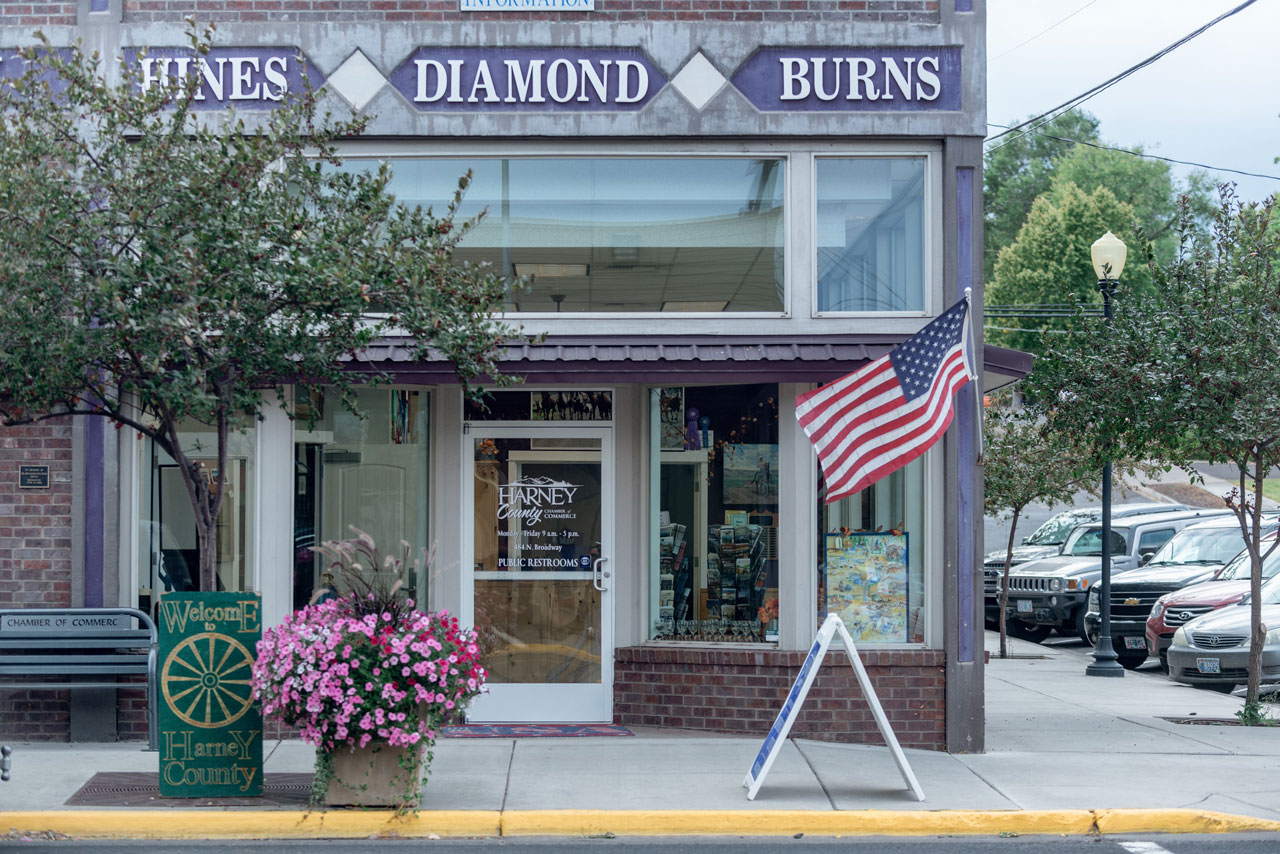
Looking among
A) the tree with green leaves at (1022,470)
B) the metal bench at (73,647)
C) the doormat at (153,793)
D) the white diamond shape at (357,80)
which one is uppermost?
the white diamond shape at (357,80)

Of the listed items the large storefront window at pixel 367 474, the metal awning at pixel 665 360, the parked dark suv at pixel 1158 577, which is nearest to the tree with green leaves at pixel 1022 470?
the parked dark suv at pixel 1158 577

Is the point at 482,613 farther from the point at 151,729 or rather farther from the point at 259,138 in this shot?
the point at 259,138

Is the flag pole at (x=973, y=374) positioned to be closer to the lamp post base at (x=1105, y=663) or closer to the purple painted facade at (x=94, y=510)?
the purple painted facade at (x=94, y=510)

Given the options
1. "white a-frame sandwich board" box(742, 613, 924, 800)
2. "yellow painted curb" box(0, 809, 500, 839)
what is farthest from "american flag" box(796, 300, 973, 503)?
"yellow painted curb" box(0, 809, 500, 839)

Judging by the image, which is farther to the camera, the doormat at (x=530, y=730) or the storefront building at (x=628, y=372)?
the doormat at (x=530, y=730)

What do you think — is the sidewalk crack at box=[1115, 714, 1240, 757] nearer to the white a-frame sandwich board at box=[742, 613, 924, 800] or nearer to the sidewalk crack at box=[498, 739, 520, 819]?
the white a-frame sandwich board at box=[742, 613, 924, 800]

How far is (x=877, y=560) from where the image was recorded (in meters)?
9.86

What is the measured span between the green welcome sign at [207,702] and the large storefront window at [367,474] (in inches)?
86.8

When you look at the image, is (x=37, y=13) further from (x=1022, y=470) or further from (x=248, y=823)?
(x=1022, y=470)

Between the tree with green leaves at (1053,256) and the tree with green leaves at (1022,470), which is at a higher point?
the tree with green leaves at (1053,256)

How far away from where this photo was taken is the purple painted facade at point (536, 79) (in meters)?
9.77

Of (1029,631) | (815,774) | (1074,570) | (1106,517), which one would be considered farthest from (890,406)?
(1029,631)

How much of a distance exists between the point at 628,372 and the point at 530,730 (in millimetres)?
2795

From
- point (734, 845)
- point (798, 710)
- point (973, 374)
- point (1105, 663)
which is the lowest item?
point (1105, 663)
